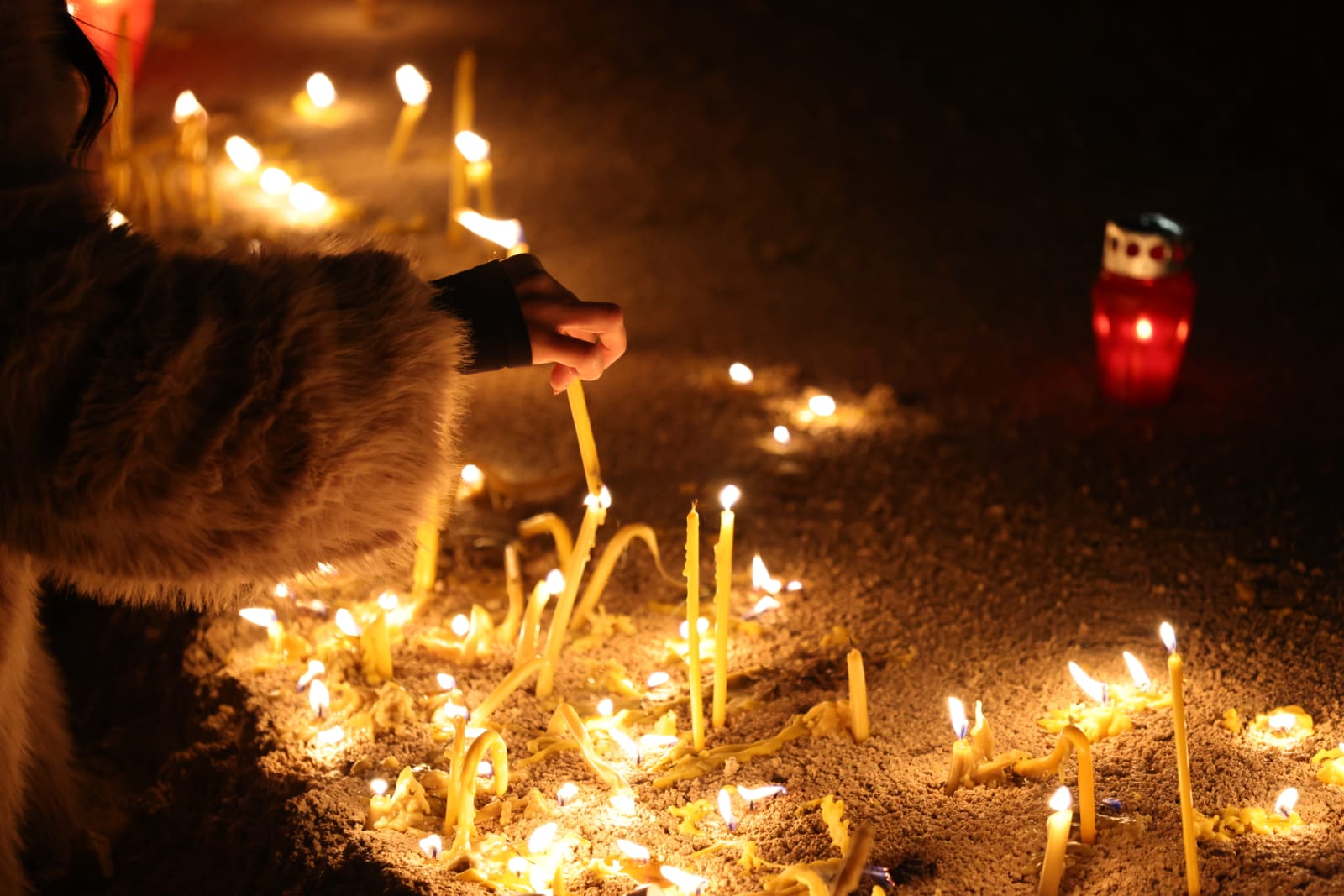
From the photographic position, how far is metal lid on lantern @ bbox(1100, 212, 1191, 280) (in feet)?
8.63

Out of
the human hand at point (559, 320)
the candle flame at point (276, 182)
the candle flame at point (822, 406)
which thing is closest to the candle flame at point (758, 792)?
the human hand at point (559, 320)

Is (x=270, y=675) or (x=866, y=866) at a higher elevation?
(x=270, y=675)

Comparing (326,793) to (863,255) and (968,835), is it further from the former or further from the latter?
(863,255)

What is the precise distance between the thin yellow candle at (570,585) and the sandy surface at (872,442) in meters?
0.05

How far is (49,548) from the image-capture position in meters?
1.34

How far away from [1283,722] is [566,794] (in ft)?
3.43

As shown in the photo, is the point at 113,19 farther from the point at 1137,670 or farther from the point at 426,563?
the point at 1137,670

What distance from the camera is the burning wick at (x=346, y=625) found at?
2.15 m

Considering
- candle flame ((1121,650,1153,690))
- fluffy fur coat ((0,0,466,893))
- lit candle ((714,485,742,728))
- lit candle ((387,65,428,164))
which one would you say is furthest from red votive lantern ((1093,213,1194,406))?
lit candle ((387,65,428,164))

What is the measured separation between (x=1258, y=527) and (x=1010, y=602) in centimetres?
56

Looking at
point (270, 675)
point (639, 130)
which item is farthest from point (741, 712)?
point (639, 130)

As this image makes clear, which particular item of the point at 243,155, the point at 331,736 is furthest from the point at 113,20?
the point at 331,736

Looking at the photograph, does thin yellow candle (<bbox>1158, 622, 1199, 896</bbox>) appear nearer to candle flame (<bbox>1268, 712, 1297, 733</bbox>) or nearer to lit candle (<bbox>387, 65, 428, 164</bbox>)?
candle flame (<bbox>1268, 712, 1297, 733</bbox>)

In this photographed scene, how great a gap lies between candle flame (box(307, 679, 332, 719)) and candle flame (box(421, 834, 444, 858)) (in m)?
0.40
